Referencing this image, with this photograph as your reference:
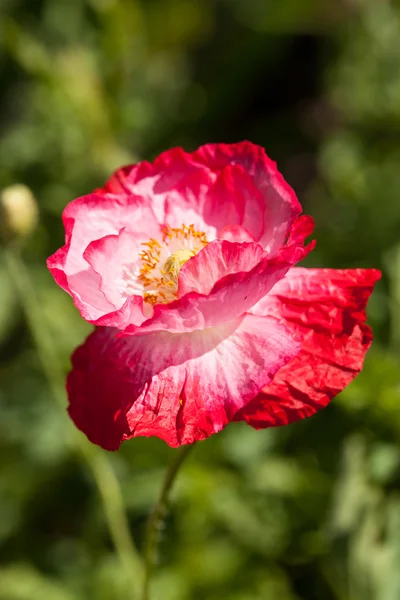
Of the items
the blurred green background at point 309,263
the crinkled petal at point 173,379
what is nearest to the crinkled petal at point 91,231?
the crinkled petal at point 173,379

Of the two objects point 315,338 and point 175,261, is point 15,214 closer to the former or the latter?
point 175,261

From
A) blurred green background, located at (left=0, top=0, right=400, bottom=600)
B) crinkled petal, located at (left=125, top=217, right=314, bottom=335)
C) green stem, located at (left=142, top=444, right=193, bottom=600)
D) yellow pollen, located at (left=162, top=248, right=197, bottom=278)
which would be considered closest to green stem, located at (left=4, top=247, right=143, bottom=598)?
blurred green background, located at (left=0, top=0, right=400, bottom=600)

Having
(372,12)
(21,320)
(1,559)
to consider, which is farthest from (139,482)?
(372,12)

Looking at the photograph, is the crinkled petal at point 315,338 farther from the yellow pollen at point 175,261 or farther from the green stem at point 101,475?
the green stem at point 101,475

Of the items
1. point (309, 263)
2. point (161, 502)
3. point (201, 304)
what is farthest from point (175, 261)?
point (309, 263)

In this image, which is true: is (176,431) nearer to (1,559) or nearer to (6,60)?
(1,559)
